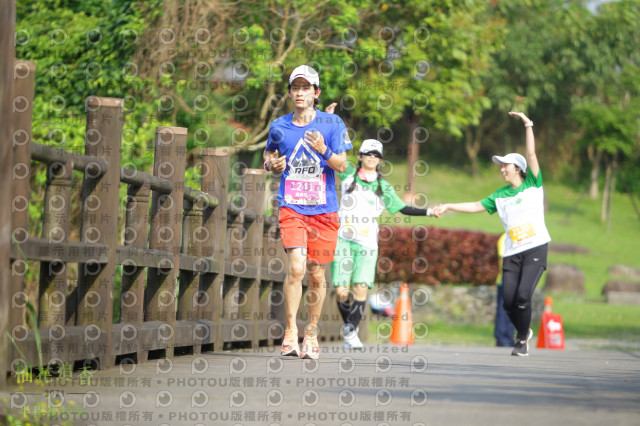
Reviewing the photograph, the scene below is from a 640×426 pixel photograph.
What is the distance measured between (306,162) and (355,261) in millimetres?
3308

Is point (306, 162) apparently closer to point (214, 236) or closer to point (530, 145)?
point (214, 236)

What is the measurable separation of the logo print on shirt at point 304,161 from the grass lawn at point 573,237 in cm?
1110

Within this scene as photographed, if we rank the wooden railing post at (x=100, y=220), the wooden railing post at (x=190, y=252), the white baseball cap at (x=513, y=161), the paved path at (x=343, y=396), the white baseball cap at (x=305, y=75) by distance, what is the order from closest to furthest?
1. the paved path at (x=343, y=396)
2. the wooden railing post at (x=100, y=220)
3. the white baseball cap at (x=305, y=75)
4. the wooden railing post at (x=190, y=252)
5. the white baseball cap at (x=513, y=161)

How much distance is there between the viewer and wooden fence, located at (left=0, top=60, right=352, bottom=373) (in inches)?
197

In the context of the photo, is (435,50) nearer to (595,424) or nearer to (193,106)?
(193,106)

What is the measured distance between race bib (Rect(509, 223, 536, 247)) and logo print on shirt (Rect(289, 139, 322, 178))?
3128mm

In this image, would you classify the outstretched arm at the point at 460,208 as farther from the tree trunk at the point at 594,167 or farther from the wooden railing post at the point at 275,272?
the tree trunk at the point at 594,167

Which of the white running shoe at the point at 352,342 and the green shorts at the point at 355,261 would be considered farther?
the green shorts at the point at 355,261

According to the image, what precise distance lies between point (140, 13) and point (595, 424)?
34.6 feet

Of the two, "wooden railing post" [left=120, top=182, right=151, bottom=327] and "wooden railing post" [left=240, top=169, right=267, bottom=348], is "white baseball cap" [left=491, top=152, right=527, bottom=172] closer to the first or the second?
"wooden railing post" [left=240, top=169, right=267, bottom=348]

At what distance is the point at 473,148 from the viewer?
178ft

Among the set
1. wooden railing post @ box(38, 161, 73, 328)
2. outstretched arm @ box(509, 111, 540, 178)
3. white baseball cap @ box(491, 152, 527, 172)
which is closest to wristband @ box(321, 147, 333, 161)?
wooden railing post @ box(38, 161, 73, 328)

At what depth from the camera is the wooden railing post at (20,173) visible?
490 cm

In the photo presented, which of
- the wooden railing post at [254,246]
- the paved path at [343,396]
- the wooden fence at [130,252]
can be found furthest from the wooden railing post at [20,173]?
the wooden railing post at [254,246]
